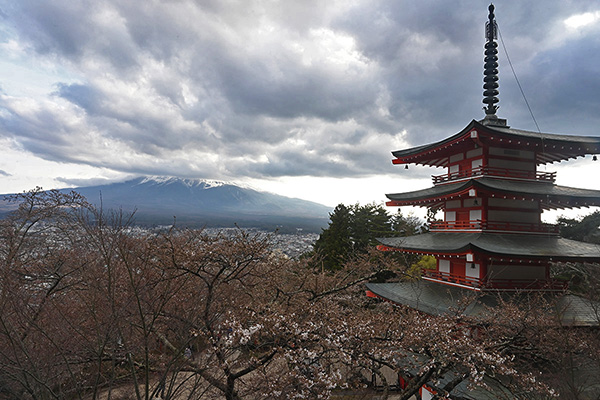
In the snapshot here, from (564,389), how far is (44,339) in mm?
11338

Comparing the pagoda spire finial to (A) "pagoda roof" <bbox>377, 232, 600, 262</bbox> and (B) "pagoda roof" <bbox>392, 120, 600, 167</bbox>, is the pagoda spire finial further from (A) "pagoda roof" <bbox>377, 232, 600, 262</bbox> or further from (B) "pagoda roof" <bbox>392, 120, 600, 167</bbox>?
(A) "pagoda roof" <bbox>377, 232, 600, 262</bbox>

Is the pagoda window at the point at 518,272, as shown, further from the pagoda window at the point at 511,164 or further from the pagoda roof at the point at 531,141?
the pagoda roof at the point at 531,141

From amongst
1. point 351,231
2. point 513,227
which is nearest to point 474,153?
point 513,227

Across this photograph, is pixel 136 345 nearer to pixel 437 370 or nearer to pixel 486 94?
pixel 437 370

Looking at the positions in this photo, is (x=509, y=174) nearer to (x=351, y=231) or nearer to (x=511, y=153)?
(x=511, y=153)

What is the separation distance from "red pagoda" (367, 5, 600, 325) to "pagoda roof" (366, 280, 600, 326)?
5 centimetres

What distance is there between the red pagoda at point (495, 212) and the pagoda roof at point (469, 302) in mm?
52

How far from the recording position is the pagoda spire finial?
12.0m

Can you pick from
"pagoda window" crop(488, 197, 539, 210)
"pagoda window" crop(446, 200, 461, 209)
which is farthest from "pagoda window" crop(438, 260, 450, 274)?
"pagoda window" crop(488, 197, 539, 210)

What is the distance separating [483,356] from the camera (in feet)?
20.3

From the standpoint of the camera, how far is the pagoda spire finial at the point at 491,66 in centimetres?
1205

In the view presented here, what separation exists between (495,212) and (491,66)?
606cm

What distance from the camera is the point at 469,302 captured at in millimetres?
8086

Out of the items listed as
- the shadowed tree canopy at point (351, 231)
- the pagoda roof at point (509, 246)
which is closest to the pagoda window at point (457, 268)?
the pagoda roof at point (509, 246)
